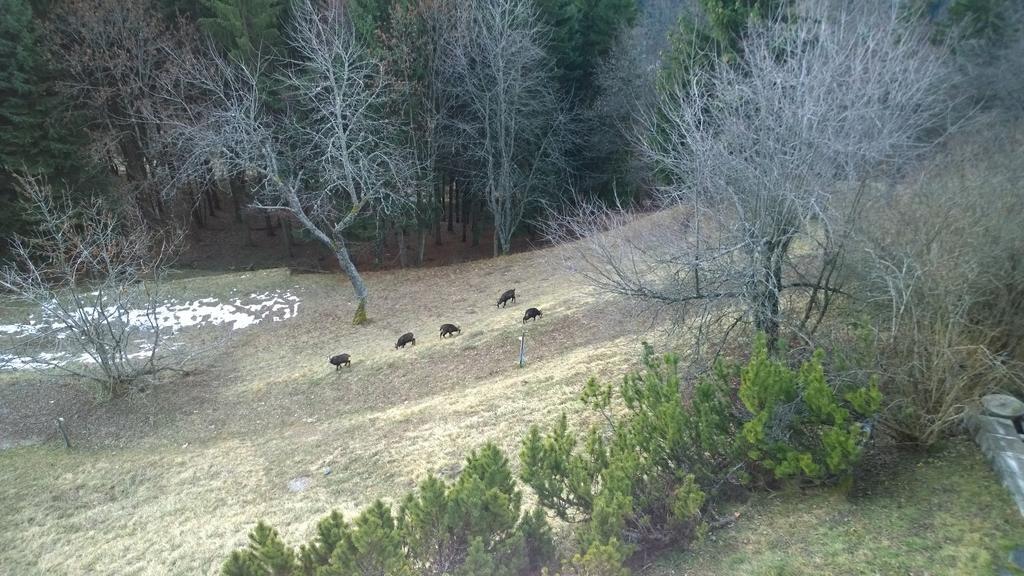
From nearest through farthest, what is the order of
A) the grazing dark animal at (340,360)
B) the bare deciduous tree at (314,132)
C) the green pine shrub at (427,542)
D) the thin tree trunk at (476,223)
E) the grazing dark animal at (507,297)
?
the green pine shrub at (427,542) < the grazing dark animal at (340,360) < the bare deciduous tree at (314,132) < the grazing dark animal at (507,297) < the thin tree trunk at (476,223)

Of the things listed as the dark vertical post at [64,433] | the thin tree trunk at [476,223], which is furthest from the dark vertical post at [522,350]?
the thin tree trunk at [476,223]

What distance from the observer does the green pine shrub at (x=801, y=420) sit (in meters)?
5.76

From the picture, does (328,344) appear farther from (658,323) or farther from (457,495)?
(457,495)

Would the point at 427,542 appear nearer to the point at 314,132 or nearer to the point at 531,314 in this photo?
the point at 531,314

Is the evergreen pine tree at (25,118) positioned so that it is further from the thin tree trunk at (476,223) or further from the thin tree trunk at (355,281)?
the thin tree trunk at (476,223)

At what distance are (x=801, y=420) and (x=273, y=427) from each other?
35.5ft

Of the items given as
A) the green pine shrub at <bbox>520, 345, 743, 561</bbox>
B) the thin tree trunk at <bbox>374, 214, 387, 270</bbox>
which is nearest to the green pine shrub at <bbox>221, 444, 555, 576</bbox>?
the green pine shrub at <bbox>520, 345, 743, 561</bbox>

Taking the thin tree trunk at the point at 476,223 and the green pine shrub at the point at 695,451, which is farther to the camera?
the thin tree trunk at the point at 476,223

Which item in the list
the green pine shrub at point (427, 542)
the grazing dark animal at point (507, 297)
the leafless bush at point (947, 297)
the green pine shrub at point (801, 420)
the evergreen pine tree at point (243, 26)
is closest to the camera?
the green pine shrub at point (427, 542)

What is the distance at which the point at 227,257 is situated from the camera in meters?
26.8

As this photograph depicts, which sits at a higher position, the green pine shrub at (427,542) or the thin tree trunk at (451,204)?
the thin tree trunk at (451,204)

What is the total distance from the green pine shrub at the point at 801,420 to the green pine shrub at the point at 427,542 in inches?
91.1

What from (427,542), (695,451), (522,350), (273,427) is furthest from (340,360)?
(695,451)

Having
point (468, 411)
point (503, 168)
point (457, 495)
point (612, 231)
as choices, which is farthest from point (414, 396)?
point (503, 168)
